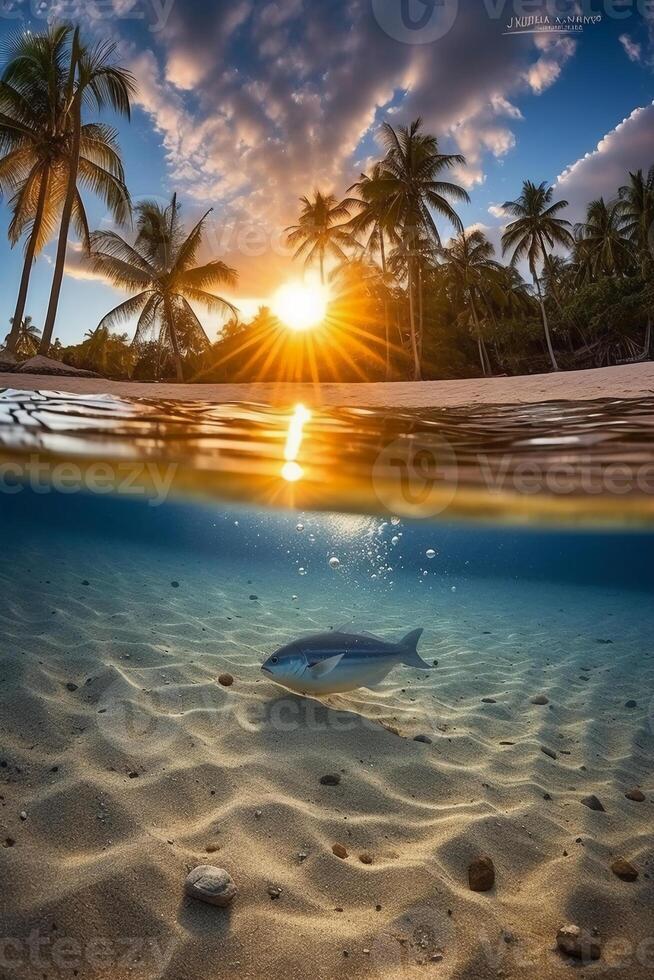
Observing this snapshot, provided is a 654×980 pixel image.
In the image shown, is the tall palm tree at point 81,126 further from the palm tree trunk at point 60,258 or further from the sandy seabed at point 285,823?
the sandy seabed at point 285,823

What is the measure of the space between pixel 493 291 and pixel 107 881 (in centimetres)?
4250

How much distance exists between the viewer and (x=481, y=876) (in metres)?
2.61

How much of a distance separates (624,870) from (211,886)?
220 cm

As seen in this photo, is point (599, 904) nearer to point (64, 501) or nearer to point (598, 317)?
point (64, 501)

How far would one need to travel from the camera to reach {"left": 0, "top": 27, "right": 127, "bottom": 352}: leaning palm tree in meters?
19.1

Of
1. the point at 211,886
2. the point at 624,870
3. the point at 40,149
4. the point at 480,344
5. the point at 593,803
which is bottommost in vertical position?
the point at 593,803

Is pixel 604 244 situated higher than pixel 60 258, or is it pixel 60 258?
pixel 604 244

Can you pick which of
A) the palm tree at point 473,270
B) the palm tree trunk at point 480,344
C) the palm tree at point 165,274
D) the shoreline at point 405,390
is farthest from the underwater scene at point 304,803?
the palm tree at point 473,270

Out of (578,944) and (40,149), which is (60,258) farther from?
(578,944)

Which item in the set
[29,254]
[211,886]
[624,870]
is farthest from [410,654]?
[29,254]

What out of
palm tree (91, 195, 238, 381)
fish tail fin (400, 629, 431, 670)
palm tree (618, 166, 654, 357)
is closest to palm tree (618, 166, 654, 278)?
palm tree (618, 166, 654, 357)

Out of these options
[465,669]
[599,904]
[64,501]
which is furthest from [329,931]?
[64,501]

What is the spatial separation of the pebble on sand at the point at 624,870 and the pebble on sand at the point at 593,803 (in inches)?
25.9

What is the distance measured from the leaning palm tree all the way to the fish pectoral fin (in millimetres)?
19007
